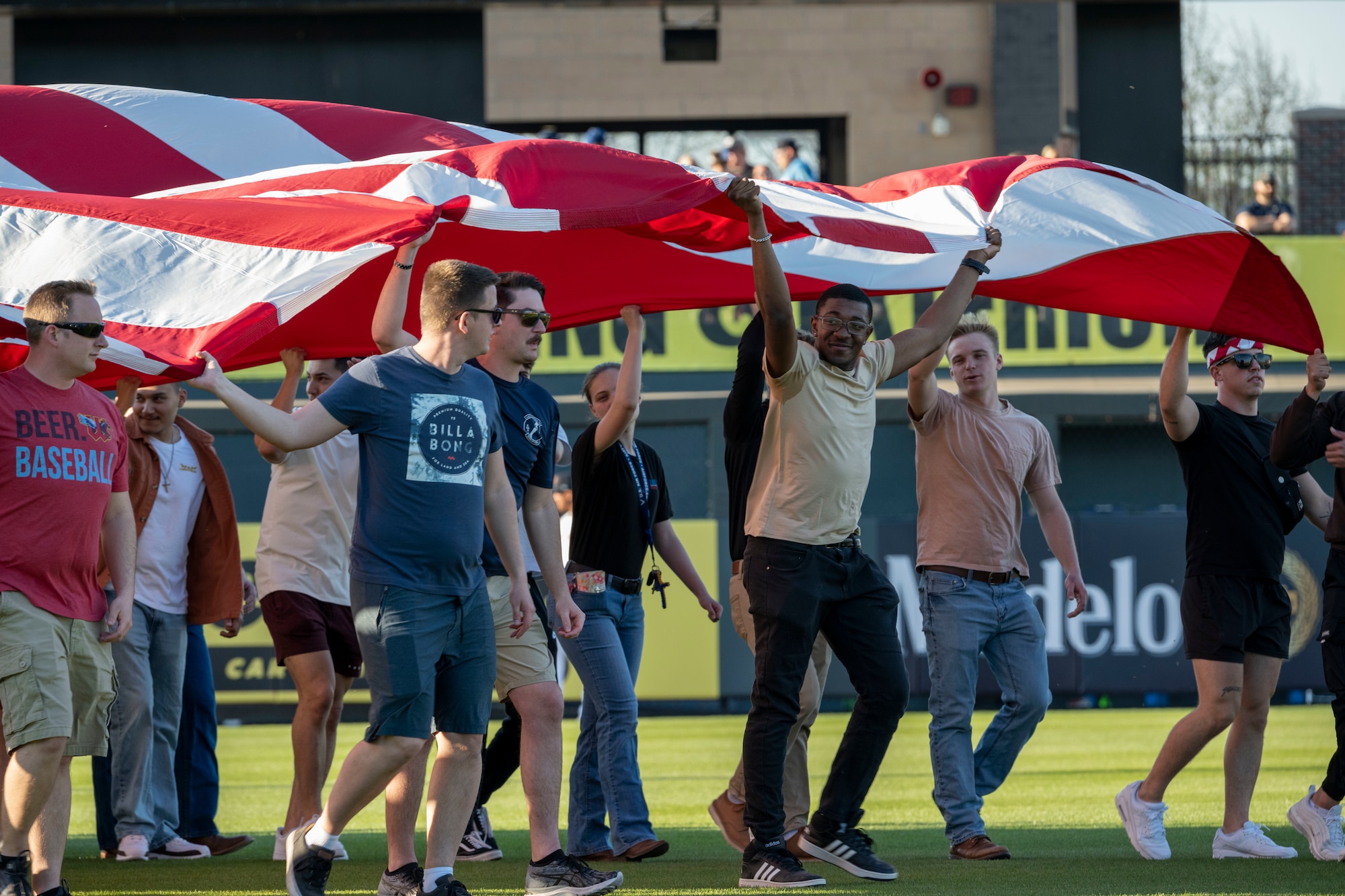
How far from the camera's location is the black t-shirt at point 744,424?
16.1 feet

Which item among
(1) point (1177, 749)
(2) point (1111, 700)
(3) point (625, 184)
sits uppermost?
(3) point (625, 184)

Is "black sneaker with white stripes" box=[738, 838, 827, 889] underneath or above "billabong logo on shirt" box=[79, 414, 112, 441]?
underneath

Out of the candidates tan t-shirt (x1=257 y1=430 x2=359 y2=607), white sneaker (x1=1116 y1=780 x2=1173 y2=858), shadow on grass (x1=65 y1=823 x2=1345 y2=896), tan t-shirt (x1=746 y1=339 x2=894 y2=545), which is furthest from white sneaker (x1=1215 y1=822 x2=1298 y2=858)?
tan t-shirt (x1=257 y1=430 x2=359 y2=607)

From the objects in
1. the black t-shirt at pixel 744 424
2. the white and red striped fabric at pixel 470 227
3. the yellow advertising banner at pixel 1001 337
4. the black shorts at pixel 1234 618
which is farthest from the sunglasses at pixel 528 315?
the yellow advertising banner at pixel 1001 337

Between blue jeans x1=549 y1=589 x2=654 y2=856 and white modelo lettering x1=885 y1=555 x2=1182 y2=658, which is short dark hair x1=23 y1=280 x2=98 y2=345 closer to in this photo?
blue jeans x1=549 y1=589 x2=654 y2=856

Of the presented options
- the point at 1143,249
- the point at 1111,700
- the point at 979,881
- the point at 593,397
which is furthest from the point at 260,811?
the point at 1111,700

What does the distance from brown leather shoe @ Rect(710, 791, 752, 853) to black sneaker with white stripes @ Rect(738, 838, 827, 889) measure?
919 mm

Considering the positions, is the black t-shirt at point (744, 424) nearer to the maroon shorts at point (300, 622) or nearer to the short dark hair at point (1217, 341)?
the maroon shorts at point (300, 622)

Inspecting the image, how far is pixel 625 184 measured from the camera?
5.14 metres

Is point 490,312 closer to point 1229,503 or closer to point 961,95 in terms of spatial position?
point 1229,503

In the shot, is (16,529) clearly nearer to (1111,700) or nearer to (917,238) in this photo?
(917,238)

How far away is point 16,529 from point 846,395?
253cm

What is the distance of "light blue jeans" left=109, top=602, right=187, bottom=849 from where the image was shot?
599 cm

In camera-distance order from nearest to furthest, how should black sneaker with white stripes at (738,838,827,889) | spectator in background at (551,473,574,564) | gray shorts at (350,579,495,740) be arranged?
gray shorts at (350,579,495,740) → black sneaker with white stripes at (738,838,827,889) → spectator in background at (551,473,574,564)
